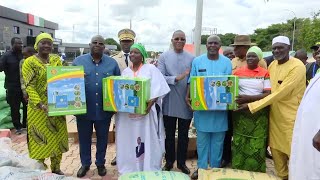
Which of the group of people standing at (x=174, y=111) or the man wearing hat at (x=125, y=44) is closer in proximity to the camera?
the group of people standing at (x=174, y=111)

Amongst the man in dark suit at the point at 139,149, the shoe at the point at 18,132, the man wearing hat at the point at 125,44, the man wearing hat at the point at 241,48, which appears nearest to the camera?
the man in dark suit at the point at 139,149

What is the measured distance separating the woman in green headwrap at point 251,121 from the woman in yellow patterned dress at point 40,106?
212cm

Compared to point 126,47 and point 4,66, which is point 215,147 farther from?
point 4,66

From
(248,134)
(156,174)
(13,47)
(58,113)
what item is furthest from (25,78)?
(13,47)

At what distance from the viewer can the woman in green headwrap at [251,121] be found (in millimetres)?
3617

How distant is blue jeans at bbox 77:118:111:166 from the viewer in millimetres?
4012

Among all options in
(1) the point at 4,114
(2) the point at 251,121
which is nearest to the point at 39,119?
(2) the point at 251,121

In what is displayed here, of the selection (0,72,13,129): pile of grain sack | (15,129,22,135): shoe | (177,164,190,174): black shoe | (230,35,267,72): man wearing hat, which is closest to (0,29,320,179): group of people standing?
(177,164,190,174): black shoe

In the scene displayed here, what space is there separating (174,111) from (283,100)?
127cm

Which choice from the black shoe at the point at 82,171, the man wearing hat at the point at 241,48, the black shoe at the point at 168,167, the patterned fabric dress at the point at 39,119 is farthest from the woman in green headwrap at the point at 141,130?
the man wearing hat at the point at 241,48

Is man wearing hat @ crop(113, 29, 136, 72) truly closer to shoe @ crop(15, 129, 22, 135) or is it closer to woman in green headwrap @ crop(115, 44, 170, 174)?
woman in green headwrap @ crop(115, 44, 170, 174)

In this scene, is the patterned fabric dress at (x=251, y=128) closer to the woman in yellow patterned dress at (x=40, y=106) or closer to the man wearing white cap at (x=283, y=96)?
the man wearing white cap at (x=283, y=96)

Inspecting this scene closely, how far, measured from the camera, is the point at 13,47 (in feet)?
21.0

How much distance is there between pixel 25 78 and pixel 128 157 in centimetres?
150
